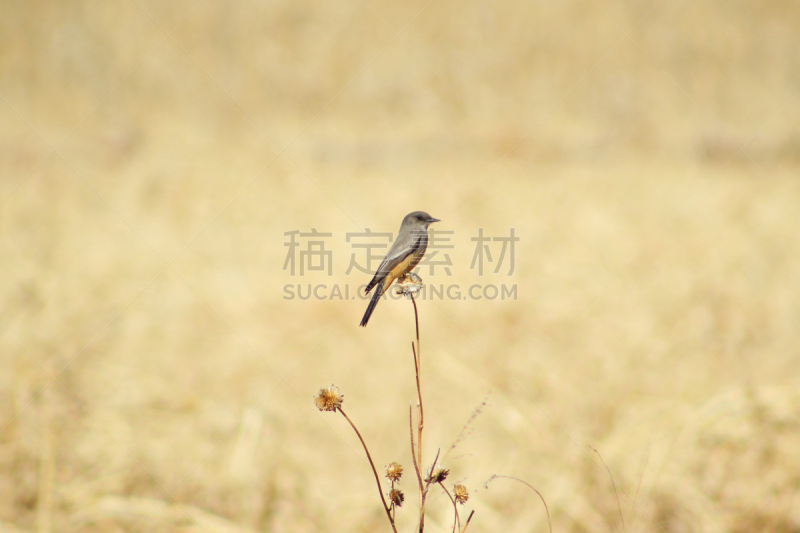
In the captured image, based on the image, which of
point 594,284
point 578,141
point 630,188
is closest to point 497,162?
point 578,141

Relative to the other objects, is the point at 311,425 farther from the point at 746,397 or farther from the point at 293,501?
the point at 746,397

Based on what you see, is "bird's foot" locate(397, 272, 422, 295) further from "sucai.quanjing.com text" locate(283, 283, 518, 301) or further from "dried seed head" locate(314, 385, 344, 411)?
"sucai.quanjing.com text" locate(283, 283, 518, 301)

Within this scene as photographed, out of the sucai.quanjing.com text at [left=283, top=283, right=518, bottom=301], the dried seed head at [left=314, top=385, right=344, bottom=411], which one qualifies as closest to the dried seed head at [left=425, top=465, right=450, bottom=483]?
the dried seed head at [left=314, top=385, right=344, bottom=411]

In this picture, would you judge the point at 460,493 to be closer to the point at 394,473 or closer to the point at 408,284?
the point at 394,473

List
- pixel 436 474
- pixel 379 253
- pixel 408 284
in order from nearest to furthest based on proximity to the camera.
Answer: pixel 436 474 → pixel 408 284 → pixel 379 253

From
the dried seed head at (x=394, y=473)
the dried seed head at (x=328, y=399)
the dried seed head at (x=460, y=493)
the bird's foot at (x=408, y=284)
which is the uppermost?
the bird's foot at (x=408, y=284)

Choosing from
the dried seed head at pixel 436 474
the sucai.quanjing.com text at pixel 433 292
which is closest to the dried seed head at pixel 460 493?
the dried seed head at pixel 436 474

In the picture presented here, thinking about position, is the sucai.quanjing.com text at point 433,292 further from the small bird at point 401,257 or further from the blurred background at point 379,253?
the small bird at point 401,257

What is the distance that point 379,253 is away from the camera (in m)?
3.51

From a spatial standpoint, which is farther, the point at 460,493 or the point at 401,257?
the point at 401,257

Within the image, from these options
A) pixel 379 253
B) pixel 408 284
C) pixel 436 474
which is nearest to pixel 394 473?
pixel 436 474

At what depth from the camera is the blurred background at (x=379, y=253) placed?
1479 millimetres

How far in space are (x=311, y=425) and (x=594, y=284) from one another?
2528 millimetres

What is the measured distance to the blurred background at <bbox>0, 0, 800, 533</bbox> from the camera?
1.48 m
